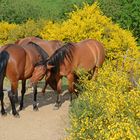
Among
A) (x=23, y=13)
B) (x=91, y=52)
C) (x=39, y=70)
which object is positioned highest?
(x=39, y=70)

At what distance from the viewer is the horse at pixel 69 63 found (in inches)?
430

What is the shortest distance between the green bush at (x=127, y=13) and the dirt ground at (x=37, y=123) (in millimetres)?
16678

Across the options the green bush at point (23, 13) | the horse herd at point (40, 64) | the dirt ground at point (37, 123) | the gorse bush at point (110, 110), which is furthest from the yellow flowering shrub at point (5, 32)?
the gorse bush at point (110, 110)

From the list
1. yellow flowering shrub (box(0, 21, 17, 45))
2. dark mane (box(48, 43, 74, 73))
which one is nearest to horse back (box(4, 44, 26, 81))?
dark mane (box(48, 43, 74, 73))

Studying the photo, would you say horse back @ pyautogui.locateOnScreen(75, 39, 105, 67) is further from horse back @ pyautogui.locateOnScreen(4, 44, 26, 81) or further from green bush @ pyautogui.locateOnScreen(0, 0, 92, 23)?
green bush @ pyautogui.locateOnScreen(0, 0, 92, 23)

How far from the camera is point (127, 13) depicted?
2997 centimetres

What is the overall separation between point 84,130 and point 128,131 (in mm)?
1203

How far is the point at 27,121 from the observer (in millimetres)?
10539

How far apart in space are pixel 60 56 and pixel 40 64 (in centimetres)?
57

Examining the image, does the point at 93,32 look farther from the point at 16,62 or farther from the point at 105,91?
the point at 105,91

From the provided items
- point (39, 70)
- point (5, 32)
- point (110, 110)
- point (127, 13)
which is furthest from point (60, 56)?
point (127, 13)

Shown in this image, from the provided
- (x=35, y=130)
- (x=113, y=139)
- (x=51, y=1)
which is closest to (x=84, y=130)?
(x=113, y=139)

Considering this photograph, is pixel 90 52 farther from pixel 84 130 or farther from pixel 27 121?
pixel 84 130

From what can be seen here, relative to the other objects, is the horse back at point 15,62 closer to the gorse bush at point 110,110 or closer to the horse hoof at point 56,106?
the horse hoof at point 56,106
